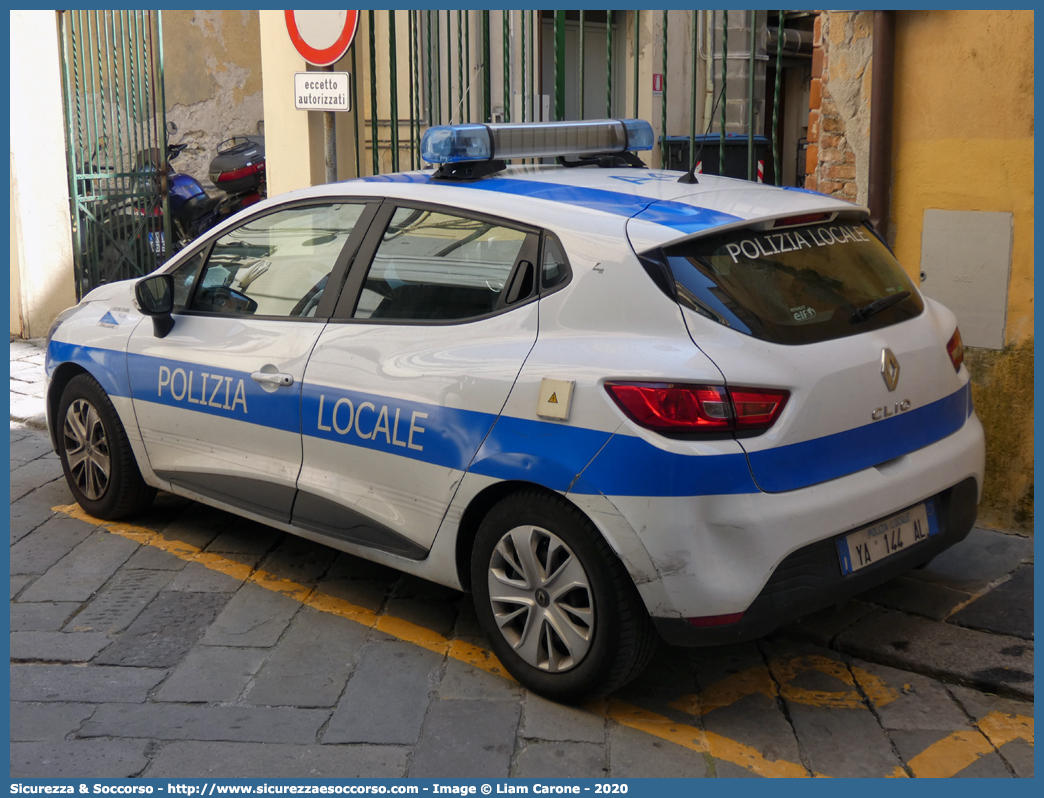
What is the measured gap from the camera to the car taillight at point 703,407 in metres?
3.00

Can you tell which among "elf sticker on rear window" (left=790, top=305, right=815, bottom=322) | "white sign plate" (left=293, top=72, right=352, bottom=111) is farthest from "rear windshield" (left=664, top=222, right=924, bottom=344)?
"white sign plate" (left=293, top=72, right=352, bottom=111)

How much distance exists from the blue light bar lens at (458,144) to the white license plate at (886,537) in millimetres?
1840

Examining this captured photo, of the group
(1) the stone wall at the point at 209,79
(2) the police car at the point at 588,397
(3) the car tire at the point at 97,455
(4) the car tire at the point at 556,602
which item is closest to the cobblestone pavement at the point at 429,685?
(4) the car tire at the point at 556,602

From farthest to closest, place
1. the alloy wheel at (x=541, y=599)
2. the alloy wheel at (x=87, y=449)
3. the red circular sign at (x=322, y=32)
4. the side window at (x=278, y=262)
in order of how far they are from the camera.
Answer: the red circular sign at (x=322, y=32), the alloy wheel at (x=87, y=449), the side window at (x=278, y=262), the alloy wheel at (x=541, y=599)

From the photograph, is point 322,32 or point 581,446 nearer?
point 581,446

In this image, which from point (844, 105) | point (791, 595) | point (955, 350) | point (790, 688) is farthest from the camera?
A: point (844, 105)

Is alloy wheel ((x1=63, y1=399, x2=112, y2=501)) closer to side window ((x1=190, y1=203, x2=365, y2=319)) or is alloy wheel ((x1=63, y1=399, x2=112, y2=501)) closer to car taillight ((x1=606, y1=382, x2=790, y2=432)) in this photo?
side window ((x1=190, y1=203, x2=365, y2=319))

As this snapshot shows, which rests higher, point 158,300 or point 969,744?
point 158,300

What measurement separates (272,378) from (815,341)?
6.48ft

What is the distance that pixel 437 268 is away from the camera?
148 inches

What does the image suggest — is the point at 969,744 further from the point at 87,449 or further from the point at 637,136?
the point at 87,449

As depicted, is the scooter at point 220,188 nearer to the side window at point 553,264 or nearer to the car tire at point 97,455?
the car tire at point 97,455

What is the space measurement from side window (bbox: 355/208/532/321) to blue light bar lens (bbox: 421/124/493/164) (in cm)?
23

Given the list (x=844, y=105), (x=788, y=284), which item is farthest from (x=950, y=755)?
(x=844, y=105)
